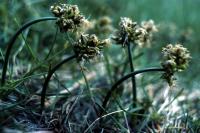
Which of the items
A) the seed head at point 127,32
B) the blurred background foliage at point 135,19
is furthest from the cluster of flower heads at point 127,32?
the blurred background foliage at point 135,19

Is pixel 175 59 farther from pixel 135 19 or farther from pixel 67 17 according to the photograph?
pixel 135 19

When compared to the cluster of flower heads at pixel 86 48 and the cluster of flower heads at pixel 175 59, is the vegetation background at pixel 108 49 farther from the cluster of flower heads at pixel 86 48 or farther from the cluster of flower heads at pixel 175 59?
the cluster of flower heads at pixel 175 59

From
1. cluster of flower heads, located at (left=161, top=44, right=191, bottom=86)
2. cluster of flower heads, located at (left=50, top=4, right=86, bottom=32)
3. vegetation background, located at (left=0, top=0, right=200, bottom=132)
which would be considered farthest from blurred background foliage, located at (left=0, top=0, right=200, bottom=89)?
cluster of flower heads, located at (left=161, top=44, right=191, bottom=86)

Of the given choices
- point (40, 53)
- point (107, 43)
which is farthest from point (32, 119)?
point (40, 53)

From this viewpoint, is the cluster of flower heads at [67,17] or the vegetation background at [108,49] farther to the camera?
the vegetation background at [108,49]

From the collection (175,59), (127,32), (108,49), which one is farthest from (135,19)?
(175,59)

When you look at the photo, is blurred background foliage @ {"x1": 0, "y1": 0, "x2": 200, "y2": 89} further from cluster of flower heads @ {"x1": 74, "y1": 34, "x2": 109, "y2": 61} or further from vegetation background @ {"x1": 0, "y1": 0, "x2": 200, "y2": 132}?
cluster of flower heads @ {"x1": 74, "y1": 34, "x2": 109, "y2": 61}
